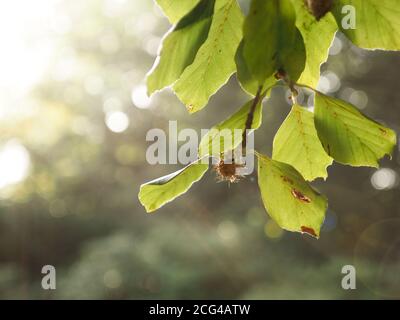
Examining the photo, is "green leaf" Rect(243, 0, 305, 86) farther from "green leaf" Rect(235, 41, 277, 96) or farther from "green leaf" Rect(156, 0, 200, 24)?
"green leaf" Rect(156, 0, 200, 24)

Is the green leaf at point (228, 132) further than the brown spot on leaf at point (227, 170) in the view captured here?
No

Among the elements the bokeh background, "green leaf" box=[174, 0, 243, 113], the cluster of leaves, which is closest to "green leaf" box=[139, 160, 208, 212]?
the cluster of leaves

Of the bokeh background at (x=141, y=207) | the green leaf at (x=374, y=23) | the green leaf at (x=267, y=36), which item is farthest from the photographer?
the bokeh background at (x=141, y=207)

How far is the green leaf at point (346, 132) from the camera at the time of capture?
0.50 m

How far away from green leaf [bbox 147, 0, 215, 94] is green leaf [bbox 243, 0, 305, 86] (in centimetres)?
4

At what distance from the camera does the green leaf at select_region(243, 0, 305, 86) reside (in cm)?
42

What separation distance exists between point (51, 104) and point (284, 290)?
5315 mm

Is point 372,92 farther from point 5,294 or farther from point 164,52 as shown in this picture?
point 164,52

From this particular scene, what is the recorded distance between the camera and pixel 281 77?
0.45 meters

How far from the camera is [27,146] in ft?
30.8

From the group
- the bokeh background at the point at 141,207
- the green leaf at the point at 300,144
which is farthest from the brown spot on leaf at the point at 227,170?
the bokeh background at the point at 141,207

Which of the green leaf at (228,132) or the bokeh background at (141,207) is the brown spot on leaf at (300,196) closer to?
the green leaf at (228,132)

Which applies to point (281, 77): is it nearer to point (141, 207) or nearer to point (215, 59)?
point (215, 59)
